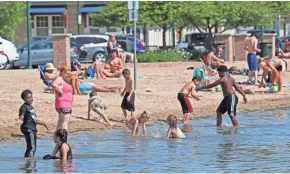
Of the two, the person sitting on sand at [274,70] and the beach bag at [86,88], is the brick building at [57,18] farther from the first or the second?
the beach bag at [86,88]

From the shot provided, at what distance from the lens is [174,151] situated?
15602mm

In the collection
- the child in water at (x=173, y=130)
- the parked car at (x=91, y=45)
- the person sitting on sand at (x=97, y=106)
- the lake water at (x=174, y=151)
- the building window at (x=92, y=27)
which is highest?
the building window at (x=92, y=27)

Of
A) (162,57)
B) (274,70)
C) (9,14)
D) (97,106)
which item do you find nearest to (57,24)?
(9,14)

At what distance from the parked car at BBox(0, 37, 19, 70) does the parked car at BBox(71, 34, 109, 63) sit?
3311 mm

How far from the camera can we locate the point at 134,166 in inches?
535

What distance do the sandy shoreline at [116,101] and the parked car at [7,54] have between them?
3886 millimetres

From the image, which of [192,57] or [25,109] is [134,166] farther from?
[192,57]

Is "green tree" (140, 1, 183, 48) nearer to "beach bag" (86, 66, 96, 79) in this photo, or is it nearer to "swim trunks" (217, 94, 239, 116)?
"beach bag" (86, 66, 96, 79)

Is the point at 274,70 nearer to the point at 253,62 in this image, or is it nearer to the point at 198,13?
the point at 253,62

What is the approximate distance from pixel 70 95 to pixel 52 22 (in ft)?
151

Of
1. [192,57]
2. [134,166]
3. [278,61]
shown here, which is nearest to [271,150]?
[134,166]

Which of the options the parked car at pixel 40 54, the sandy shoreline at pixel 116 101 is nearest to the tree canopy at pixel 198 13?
the parked car at pixel 40 54

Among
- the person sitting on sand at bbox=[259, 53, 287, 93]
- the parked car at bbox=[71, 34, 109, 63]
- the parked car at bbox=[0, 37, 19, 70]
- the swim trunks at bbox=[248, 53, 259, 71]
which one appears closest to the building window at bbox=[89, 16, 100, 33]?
A: the parked car at bbox=[71, 34, 109, 63]

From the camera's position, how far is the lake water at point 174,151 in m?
13.4
